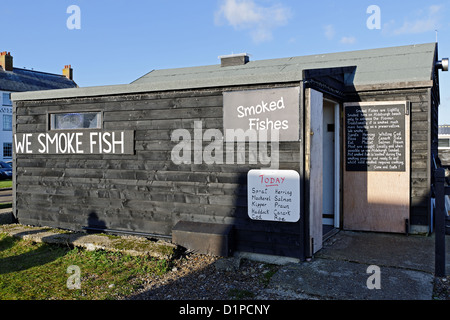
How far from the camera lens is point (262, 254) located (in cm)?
586

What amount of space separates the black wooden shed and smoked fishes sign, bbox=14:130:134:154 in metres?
0.02

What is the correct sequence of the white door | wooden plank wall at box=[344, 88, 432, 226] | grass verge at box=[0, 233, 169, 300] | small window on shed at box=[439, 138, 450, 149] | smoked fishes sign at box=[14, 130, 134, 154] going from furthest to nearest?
small window on shed at box=[439, 138, 450, 149] < wooden plank wall at box=[344, 88, 432, 226] < smoked fishes sign at box=[14, 130, 134, 154] < the white door < grass verge at box=[0, 233, 169, 300]

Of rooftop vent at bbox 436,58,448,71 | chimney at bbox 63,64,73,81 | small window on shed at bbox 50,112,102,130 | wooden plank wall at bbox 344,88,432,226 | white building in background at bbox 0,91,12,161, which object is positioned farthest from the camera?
chimney at bbox 63,64,73,81

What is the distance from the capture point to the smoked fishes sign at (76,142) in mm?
6966

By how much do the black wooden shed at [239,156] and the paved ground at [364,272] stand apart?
0.40 metres

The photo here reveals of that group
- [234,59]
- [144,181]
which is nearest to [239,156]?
[144,181]

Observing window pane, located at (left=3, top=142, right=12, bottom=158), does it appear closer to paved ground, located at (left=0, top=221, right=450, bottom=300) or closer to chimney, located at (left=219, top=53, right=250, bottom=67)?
chimney, located at (left=219, top=53, right=250, bottom=67)

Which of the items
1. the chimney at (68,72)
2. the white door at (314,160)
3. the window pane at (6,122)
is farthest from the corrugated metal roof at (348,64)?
the chimney at (68,72)

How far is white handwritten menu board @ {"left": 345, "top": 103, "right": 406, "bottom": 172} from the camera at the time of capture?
7.27 m

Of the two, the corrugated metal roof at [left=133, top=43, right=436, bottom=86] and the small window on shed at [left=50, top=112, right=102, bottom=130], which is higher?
the corrugated metal roof at [left=133, top=43, right=436, bottom=86]

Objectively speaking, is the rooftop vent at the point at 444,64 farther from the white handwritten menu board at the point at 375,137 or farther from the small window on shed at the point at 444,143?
the small window on shed at the point at 444,143

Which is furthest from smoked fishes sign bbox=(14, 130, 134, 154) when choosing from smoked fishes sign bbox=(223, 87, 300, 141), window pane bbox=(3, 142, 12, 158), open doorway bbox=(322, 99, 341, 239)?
window pane bbox=(3, 142, 12, 158)

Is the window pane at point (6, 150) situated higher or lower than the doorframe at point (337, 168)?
higher
